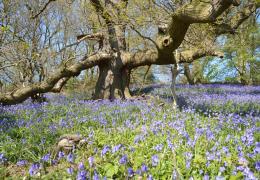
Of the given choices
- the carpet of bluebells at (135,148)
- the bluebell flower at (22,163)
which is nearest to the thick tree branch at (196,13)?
the carpet of bluebells at (135,148)

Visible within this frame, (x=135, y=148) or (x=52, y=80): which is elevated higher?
(x=52, y=80)

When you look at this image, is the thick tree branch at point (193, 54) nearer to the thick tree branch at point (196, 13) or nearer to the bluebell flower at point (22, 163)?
the thick tree branch at point (196, 13)

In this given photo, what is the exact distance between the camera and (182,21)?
7508 millimetres

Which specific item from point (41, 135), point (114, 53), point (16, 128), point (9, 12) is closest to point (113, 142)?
point (41, 135)

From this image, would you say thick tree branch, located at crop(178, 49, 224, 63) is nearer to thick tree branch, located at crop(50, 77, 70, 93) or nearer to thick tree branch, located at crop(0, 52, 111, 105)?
thick tree branch, located at crop(0, 52, 111, 105)

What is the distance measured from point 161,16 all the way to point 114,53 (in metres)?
2.70

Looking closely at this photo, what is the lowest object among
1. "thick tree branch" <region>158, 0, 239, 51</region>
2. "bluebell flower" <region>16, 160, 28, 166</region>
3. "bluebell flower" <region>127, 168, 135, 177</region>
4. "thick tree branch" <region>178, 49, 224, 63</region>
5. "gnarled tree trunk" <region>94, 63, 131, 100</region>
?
"bluebell flower" <region>16, 160, 28, 166</region>

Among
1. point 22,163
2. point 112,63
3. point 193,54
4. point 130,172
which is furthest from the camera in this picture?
point 112,63

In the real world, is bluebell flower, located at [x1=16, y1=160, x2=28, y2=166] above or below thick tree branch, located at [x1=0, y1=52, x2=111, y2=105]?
below

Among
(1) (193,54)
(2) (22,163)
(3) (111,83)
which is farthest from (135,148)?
(1) (193,54)

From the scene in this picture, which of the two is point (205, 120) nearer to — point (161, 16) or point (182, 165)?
point (182, 165)

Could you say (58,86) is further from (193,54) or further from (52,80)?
(193,54)

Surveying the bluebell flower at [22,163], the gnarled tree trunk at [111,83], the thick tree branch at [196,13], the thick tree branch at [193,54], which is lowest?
the bluebell flower at [22,163]

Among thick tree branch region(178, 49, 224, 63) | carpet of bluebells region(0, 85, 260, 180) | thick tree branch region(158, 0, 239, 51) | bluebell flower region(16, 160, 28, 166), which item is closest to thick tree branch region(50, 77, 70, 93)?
carpet of bluebells region(0, 85, 260, 180)
